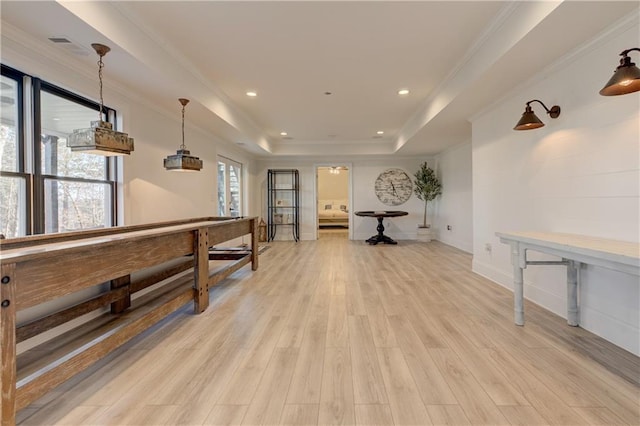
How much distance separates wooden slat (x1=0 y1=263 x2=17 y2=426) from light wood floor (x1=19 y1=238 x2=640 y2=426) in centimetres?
24

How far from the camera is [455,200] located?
6867 millimetres

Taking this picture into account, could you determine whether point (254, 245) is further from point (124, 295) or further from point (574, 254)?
point (574, 254)

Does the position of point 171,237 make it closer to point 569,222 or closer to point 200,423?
point 200,423

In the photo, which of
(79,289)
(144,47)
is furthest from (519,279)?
(144,47)

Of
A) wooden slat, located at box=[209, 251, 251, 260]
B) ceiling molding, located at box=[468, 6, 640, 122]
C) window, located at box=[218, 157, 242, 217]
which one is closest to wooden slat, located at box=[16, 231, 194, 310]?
wooden slat, located at box=[209, 251, 251, 260]

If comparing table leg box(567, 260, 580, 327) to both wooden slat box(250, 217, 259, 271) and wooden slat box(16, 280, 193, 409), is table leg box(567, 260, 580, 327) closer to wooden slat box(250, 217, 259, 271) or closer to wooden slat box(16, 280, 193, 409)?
wooden slat box(16, 280, 193, 409)

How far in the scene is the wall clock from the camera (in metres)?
8.40

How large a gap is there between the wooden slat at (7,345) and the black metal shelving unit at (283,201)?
7.08m

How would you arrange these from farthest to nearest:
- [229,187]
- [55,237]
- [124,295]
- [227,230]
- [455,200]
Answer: [455,200], [229,187], [227,230], [124,295], [55,237]

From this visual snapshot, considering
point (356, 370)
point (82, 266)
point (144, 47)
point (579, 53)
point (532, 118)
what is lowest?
point (356, 370)

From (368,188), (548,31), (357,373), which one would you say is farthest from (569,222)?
(368,188)

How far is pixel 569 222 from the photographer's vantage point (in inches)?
104

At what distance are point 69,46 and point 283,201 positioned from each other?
630 centimetres

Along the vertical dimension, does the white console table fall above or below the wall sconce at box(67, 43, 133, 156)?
below
